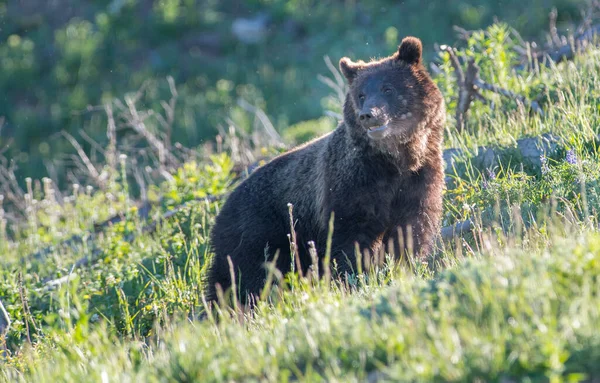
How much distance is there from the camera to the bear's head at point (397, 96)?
20.8ft

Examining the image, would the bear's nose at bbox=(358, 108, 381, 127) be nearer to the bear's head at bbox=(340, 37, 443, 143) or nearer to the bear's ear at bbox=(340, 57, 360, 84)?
the bear's head at bbox=(340, 37, 443, 143)

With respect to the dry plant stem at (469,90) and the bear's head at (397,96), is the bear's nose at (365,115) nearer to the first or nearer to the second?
the bear's head at (397,96)

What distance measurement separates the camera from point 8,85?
1888cm

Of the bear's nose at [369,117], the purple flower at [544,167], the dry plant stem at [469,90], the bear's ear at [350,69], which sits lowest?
the purple flower at [544,167]

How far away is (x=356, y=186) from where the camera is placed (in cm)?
629

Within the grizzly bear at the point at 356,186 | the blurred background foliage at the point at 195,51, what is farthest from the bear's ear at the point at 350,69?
the blurred background foliage at the point at 195,51

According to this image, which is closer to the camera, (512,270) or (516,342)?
(516,342)

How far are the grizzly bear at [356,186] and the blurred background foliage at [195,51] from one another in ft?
26.7

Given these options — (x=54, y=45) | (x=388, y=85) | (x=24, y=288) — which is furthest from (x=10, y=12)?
(x=388, y=85)

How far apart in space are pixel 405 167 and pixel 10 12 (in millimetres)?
17728

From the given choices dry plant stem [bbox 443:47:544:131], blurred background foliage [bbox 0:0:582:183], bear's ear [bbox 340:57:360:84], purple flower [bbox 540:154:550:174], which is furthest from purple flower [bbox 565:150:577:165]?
blurred background foliage [bbox 0:0:582:183]

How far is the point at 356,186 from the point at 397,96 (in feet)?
2.68

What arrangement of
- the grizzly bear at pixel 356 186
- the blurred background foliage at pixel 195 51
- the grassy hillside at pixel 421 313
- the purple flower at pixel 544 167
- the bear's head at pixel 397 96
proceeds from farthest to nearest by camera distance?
the blurred background foliage at pixel 195 51 < the purple flower at pixel 544 167 < the bear's head at pixel 397 96 < the grizzly bear at pixel 356 186 < the grassy hillside at pixel 421 313

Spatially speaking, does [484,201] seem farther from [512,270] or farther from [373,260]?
[512,270]
